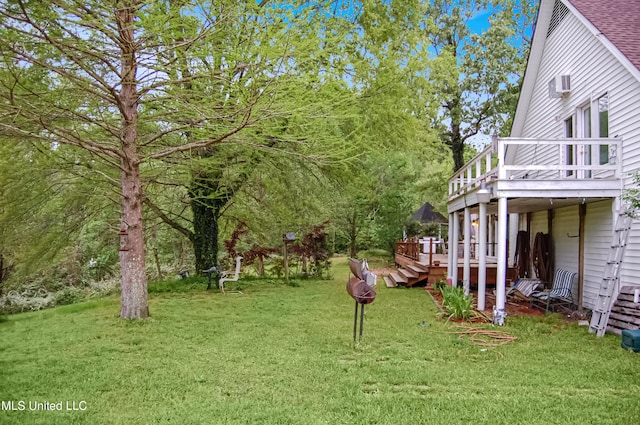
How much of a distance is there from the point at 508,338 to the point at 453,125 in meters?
16.7

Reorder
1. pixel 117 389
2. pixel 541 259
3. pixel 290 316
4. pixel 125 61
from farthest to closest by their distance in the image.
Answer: pixel 541 259 < pixel 290 316 < pixel 125 61 < pixel 117 389

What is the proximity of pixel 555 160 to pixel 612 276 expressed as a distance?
13.9 feet

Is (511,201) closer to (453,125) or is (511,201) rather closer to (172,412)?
(172,412)

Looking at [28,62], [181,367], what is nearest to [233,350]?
[181,367]

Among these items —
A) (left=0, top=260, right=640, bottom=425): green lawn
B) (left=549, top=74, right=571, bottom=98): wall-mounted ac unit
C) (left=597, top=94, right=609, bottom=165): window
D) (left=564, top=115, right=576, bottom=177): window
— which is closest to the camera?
(left=0, top=260, right=640, bottom=425): green lawn

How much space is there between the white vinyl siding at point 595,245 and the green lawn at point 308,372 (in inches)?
58.8

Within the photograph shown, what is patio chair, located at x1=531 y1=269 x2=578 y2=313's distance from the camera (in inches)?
361

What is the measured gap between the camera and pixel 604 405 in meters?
4.18

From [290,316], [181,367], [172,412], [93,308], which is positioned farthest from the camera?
[93,308]

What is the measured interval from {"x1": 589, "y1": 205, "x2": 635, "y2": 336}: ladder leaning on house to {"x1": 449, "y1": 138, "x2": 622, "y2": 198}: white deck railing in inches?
37.3

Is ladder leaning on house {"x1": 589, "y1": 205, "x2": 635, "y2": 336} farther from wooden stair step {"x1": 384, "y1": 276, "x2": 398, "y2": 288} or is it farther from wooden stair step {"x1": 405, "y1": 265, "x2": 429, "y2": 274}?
wooden stair step {"x1": 384, "y1": 276, "x2": 398, "y2": 288}

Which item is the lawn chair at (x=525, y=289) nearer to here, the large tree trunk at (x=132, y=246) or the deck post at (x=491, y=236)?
the deck post at (x=491, y=236)

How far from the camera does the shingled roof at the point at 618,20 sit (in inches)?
313

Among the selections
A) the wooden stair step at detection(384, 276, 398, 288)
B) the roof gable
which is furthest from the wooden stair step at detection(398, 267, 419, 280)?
the roof gable
